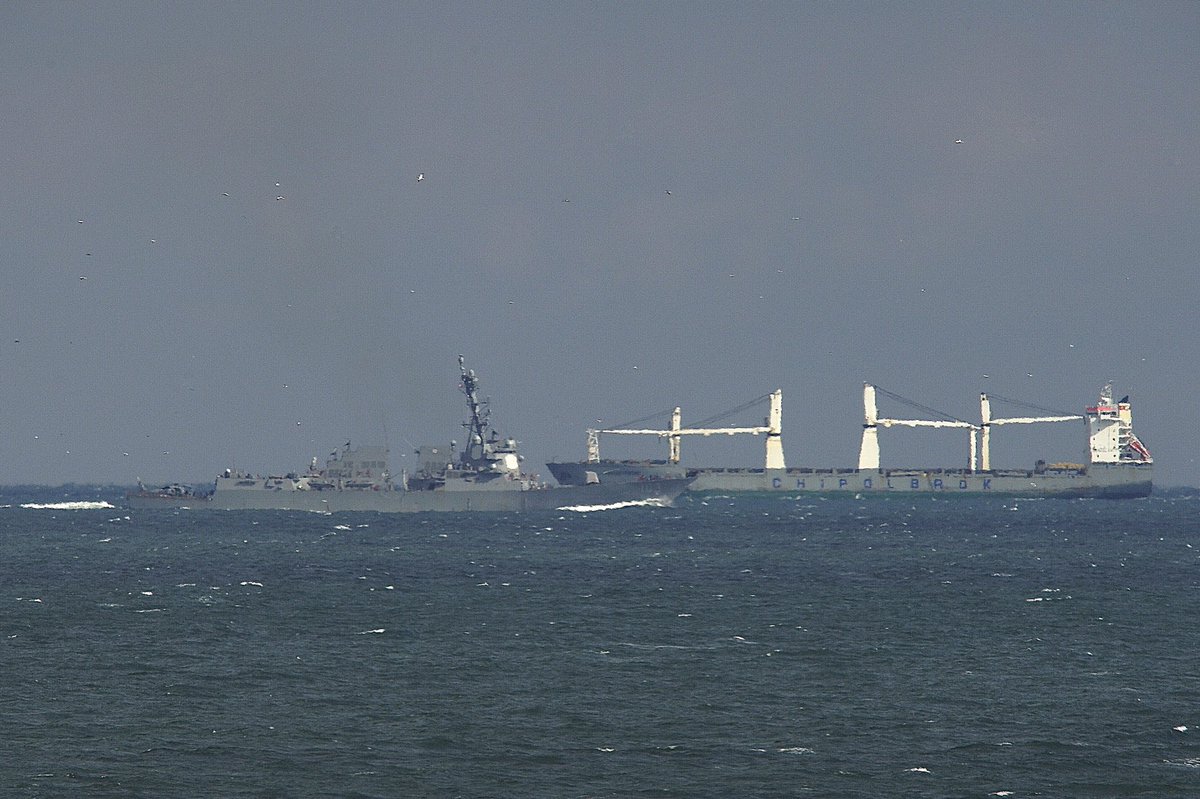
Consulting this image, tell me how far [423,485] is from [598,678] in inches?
4716

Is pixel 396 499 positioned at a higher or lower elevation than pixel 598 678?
higher

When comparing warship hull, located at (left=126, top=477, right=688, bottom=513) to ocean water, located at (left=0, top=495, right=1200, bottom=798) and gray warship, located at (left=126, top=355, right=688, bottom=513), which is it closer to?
gray warship, located at (left=126, top=355, right=688, bottom=513)

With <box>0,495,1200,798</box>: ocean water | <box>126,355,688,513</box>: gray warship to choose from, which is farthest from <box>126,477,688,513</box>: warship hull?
<box>0,495,1200,798</box>: ocean water

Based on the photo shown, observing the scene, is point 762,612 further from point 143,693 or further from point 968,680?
point 143,693

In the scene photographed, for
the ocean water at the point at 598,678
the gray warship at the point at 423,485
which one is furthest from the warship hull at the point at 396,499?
the ocean water at the point at 598,678

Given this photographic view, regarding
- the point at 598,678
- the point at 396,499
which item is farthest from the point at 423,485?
the point at 598,678

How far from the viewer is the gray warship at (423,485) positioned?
16312 cm

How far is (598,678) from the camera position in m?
47.4

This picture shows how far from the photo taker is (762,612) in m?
66.4

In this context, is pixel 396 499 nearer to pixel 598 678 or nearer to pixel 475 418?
pixel 475 418

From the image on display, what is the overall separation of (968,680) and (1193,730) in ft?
30.0

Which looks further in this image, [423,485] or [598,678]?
[423,485]

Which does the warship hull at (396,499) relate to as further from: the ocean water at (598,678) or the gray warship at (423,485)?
the ocean water at (598,678)

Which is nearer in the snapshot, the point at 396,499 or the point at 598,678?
the point at 598,678
